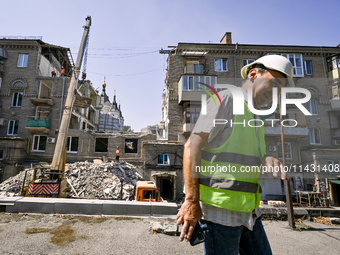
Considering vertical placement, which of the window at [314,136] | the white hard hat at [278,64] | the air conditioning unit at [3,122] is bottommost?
the white hard hat at [278,64]

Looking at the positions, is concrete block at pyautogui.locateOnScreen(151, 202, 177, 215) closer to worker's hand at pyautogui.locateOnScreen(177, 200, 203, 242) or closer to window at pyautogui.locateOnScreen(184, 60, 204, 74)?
worker's hand at pyautogui.locateOnScreen(177, 200, 203, 242)

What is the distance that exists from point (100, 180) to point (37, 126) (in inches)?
505

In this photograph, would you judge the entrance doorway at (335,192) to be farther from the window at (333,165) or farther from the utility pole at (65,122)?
the utility pole at (65,122)

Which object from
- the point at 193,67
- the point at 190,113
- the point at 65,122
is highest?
the point at 193,67

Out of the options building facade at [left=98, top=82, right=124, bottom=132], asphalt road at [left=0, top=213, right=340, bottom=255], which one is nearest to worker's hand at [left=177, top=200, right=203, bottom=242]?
asphalt road at [left=0, top=213, right=340, bottom=255]

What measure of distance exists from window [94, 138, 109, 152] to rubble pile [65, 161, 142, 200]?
3.66 metres

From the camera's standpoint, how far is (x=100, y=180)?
16.8 metres

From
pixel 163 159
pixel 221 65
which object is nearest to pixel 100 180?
pixel 163 159

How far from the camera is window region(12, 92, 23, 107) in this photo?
83.9 ft

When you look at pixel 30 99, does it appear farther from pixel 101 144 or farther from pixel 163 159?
pixel 163 159

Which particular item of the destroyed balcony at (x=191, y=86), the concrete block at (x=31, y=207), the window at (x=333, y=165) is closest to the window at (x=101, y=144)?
the destroyed balcony at (x=191, y=86)

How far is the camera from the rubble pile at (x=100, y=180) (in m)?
15.4

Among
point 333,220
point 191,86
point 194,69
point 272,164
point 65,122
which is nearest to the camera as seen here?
point 272,164

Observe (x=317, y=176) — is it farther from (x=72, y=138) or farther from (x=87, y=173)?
(x=72, y=138)
